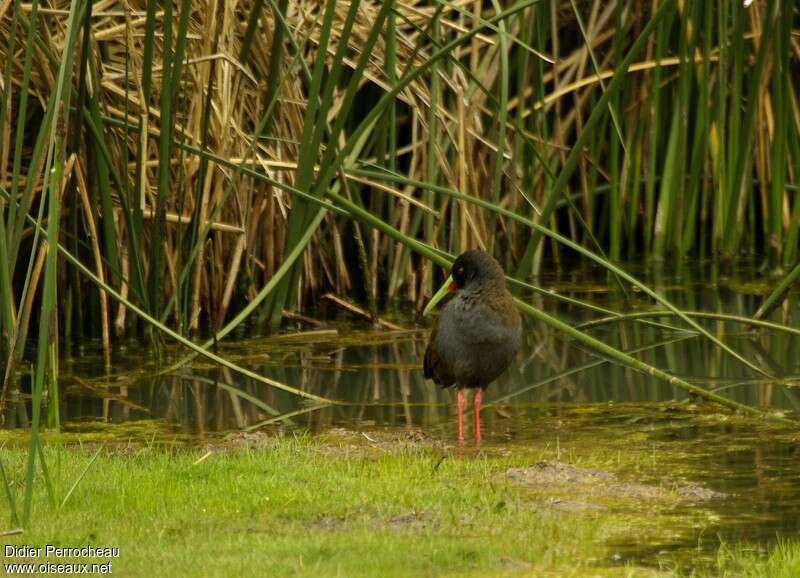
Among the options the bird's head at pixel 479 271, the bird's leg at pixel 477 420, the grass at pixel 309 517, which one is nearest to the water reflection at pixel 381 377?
the bird's leg at pixel 477 420

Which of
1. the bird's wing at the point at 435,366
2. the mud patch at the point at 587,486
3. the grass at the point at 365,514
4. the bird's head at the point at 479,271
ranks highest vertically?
the bird's head at the point at 479,271

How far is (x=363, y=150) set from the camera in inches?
356

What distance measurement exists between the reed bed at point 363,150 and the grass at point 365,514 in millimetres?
886

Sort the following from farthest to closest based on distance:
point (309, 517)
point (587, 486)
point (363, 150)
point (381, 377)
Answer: point (363, 150)
point (381, 377)
point (587, 486)
point (309, 517)

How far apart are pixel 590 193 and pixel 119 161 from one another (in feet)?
11.2

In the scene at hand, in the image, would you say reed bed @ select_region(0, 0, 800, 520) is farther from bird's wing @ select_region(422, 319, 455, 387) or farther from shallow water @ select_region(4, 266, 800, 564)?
bird's wing @ select_region(422, 319, 455, 387)

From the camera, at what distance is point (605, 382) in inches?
278

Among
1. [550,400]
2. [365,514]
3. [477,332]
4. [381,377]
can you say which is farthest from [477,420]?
[365,514]

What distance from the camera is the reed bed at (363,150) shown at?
6902 mm

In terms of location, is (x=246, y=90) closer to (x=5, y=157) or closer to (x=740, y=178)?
(x=5, y=157)

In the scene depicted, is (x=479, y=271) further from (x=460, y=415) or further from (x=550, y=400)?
(x=550, y=400)

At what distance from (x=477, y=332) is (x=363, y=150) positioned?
3226 millimetres

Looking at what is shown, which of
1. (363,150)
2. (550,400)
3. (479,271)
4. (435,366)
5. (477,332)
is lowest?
(550,400)

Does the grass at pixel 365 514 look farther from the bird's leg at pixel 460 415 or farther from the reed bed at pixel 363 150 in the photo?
the reed bed at pixel 363 150
